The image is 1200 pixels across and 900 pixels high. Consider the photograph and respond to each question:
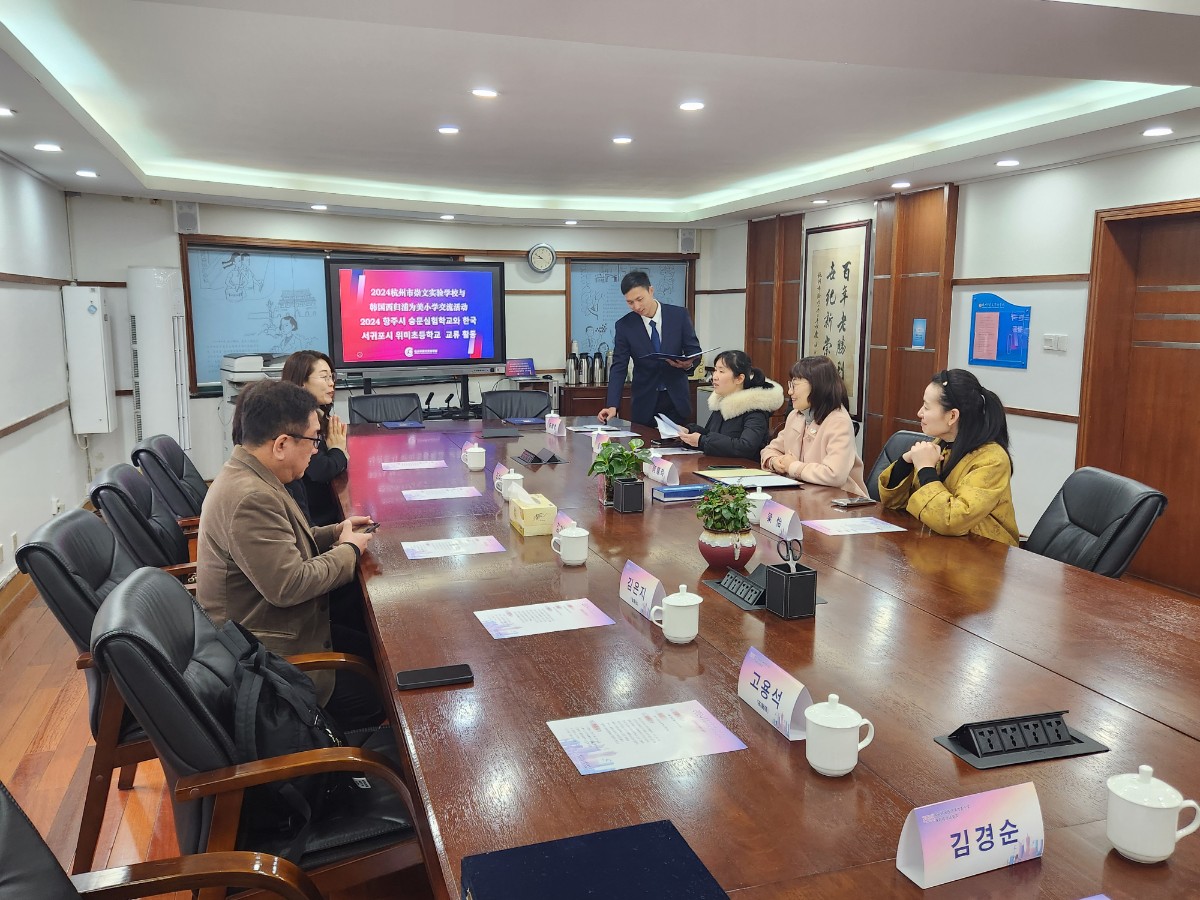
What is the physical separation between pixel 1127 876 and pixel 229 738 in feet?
4.39

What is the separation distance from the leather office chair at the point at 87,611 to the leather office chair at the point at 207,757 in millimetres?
305

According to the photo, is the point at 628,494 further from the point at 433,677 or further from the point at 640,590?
the point at 433,677

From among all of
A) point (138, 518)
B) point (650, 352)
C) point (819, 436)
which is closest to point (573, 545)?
point (138, 518)

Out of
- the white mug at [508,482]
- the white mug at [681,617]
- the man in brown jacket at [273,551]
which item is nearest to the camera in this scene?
the white mug at [681,617]

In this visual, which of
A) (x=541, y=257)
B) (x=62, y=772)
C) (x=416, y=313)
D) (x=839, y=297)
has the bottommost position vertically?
(x=62, y=772)

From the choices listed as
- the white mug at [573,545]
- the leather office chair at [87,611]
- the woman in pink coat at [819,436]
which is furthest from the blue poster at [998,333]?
the leather office chair at [87,611]

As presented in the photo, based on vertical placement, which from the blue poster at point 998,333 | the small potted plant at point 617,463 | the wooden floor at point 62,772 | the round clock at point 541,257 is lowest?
the wooden floor at point 62,772

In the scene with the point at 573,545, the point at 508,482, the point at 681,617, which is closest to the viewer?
the point at 681,617

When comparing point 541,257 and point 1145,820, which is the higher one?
point 541,257

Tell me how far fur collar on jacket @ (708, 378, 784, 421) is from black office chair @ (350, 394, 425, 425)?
87.5 inches

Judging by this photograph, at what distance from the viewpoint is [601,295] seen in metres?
8.61

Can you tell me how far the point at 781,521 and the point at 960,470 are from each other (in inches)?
27.2

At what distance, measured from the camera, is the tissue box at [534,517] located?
8.18ft

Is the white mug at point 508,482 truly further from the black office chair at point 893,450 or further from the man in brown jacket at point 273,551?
the black office chair at point 893,450
